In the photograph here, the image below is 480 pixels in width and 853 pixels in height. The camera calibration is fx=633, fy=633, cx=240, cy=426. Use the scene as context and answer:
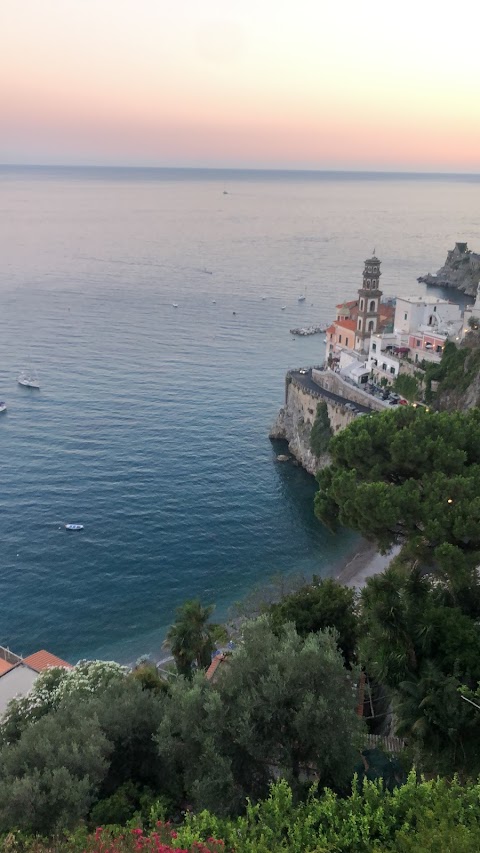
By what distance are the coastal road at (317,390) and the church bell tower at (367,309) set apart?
18.0 ft

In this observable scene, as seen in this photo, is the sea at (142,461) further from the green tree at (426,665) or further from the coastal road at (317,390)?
the green tree at (426,665)

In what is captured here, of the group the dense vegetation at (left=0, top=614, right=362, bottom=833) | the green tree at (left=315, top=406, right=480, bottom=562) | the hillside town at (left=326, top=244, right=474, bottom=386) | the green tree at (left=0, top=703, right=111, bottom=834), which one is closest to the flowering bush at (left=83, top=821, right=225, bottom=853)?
the green tree at (left=0, top=703, right=111, bottom=834)

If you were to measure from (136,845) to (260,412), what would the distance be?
164 feet

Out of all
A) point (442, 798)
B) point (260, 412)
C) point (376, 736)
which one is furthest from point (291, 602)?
point (260, 412)

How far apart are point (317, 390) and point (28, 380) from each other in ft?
96.2

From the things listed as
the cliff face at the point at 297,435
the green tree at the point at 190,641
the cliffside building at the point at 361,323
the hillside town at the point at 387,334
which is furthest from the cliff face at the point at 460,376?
the green tree at the point at 190,641

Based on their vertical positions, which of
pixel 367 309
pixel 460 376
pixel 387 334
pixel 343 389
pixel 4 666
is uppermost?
pixel 367 309

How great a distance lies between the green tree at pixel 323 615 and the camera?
2125cm

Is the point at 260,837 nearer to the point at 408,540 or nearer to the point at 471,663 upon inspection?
the point at 471,663

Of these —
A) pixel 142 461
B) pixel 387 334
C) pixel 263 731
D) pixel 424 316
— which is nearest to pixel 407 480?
pixel 263 731

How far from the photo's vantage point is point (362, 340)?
5744cm

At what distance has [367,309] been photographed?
57281mm

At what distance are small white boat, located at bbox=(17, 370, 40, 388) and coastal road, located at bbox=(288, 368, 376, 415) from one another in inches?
1002

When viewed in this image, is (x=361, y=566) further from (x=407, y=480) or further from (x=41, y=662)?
(x=407, y=480)
